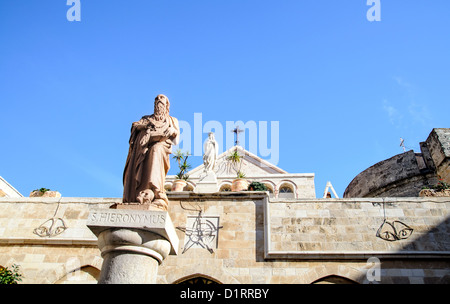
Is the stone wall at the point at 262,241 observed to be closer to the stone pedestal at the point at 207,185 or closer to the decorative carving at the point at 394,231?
the decorative carving at the point at 394,231

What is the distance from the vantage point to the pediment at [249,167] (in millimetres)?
27578

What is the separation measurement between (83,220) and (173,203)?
8.86ft

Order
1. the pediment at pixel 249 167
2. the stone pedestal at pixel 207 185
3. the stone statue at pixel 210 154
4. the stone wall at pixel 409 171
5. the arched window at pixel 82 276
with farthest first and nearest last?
the pediment at pixel 249 167, the stone wall at pixel 409 171, the stone statue at pixel 210 154, the stone pedestal at pixel 207 185, the arched window at pixel 82 276

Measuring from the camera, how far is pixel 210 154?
1216 centimetres

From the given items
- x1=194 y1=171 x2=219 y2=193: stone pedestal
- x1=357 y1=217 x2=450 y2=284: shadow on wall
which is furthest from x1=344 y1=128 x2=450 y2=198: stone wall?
x1=194 y1=171 x2=219 y2=193: stone pedestal

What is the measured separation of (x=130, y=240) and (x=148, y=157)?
4.71 ft

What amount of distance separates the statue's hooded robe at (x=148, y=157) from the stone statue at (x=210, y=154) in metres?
6.27

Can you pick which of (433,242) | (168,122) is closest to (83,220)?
(168,122)

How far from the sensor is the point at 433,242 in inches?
350

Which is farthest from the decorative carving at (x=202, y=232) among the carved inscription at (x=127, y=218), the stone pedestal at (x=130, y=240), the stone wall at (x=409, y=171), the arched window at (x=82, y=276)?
the stone wall at (x=409, y=171)

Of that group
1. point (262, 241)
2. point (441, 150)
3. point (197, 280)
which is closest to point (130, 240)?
point (197, 280)

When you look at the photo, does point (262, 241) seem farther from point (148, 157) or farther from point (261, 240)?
point (148, 157)
